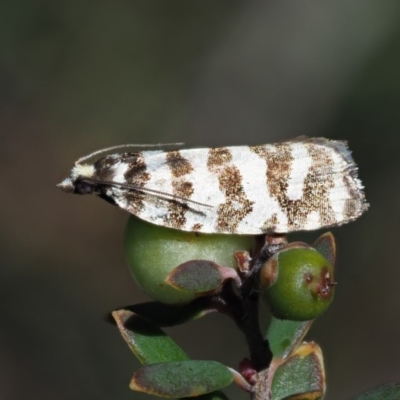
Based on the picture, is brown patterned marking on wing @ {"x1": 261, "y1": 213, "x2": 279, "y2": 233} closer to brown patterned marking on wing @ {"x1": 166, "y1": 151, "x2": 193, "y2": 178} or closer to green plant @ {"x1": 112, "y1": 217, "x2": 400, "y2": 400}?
green plant @ {"x1": 112, "y1": 217, "x2": 400, "y2": 400}

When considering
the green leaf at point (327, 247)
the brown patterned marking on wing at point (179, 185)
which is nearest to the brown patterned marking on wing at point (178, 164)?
the brown patterned marking on wing at point (179, 185)

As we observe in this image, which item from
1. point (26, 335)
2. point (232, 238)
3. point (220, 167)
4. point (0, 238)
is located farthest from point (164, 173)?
point (0, 238)

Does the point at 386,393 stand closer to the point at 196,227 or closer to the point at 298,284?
the point at 298,284

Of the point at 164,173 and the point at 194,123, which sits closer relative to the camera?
the point at 164,173

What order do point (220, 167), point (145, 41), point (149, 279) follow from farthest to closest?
point (145, 41)
point (220, 167)
point (149, 279)

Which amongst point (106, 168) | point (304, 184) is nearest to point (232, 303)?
point (304, 184)

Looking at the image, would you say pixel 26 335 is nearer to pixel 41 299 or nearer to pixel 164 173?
pixel 41 299

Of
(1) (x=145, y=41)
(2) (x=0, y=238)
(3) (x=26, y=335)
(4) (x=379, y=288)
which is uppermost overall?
(1) (x=145, y=41)

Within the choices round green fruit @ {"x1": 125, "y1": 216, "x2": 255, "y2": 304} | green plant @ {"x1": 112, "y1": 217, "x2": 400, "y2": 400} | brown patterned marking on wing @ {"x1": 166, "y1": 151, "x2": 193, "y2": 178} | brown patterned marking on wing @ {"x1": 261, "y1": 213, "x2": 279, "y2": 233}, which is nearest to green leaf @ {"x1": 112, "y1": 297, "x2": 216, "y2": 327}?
green plant @ {"x1": 112, "y1": 217, "x2": 400, "y2": 400}
